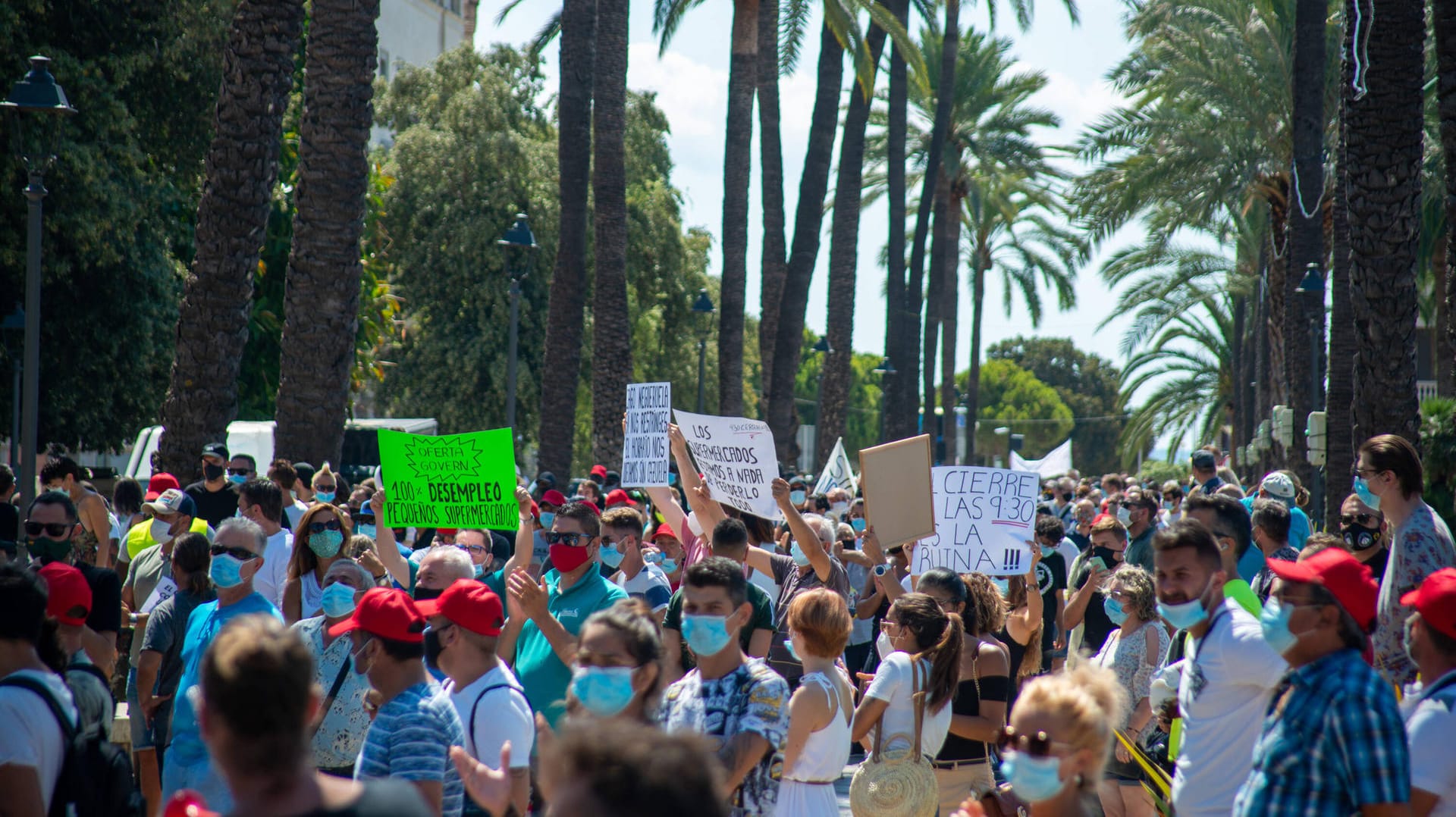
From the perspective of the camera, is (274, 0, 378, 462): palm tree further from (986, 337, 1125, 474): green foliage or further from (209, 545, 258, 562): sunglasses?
(986, 337, 1125, 474): green foliage

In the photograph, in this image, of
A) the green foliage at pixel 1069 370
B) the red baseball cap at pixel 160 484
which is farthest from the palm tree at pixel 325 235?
the green foliage at pixel 1069 370

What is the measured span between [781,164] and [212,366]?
18.8m

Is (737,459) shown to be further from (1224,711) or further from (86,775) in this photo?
(86,775)

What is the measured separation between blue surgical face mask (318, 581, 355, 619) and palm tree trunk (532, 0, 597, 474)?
1395cm

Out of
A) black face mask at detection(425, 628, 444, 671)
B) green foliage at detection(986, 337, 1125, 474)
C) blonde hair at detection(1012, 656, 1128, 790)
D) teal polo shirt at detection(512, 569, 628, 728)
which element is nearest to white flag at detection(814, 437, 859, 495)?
teal polo shirt at detection(512, 569, 628, 728)

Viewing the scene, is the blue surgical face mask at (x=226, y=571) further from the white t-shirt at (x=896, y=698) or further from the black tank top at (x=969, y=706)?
the black tank top at (x=969, y=706)

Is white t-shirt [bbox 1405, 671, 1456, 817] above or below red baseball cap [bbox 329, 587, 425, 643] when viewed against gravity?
below

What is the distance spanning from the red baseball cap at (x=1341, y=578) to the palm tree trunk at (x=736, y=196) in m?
20.8

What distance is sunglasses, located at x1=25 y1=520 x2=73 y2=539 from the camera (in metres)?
7.32

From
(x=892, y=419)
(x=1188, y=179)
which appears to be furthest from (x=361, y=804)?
(x=892, y=419)

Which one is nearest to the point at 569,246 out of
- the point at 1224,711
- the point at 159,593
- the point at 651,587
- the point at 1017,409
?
the point at 159,593

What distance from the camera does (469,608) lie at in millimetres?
4633

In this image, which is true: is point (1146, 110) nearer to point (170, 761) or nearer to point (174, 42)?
point (174, 42)

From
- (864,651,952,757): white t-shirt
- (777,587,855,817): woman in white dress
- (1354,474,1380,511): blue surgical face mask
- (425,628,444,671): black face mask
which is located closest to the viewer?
(425,628,444,671): black face mask
